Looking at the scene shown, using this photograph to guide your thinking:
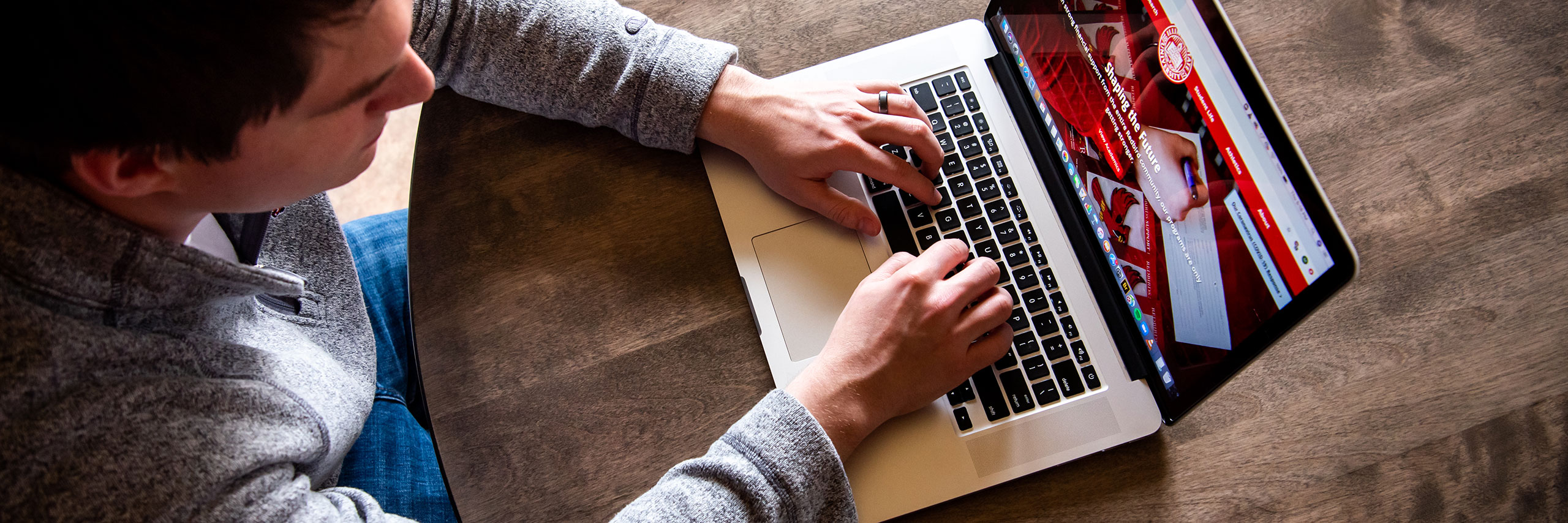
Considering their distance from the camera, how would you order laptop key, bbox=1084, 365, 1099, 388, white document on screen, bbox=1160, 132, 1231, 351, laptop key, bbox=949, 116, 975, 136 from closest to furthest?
white document on screen, bbox=1160, 132, 1231, 351 → laptop key, bbox=1084, 365, 1099, 388 → laptop key, bbox=949, 116, 975, 136

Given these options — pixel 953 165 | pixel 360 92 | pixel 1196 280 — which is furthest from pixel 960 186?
pixel 360 92

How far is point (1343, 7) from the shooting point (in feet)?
2.64

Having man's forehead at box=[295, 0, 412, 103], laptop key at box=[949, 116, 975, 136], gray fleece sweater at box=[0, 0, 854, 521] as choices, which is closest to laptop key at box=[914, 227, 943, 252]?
laptop key at box=[949, 116, 975, 136]

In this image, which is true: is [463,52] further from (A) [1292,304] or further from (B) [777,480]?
(A) [1292,304]

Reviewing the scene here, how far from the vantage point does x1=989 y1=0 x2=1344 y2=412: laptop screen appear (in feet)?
1.77

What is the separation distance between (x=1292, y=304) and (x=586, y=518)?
58cm

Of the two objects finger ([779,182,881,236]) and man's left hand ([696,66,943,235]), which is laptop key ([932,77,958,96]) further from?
finger ([779,182,881,236])

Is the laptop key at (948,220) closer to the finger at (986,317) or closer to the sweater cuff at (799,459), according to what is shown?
the finger at (986,317)

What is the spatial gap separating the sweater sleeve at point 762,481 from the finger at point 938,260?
165mm

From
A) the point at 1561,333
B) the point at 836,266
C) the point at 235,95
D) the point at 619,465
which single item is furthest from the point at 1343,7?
the point at 235,95

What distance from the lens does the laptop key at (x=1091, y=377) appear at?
691 millimetres

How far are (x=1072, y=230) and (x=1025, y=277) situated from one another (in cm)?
7

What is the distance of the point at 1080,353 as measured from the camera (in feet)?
2.30

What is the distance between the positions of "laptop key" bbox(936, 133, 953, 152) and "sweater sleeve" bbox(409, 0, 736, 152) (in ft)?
0.76
